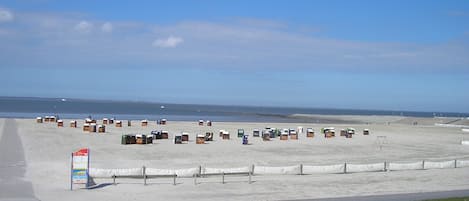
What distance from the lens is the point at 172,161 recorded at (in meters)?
28.6

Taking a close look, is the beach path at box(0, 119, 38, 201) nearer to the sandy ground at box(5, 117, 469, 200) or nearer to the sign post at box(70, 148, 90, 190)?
the sandy ground at box(5, 117, 469, 200)

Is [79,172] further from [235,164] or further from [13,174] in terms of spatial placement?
[235,164]

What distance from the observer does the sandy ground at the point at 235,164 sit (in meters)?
19.0

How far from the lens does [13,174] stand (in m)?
21.5

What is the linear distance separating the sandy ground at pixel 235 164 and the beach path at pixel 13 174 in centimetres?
35

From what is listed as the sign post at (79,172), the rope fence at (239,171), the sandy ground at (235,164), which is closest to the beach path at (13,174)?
the sandy ground at (235,164)

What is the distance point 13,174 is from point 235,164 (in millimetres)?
10302

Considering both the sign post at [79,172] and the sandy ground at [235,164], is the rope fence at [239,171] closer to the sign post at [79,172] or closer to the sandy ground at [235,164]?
the sandy ground at [235,164]

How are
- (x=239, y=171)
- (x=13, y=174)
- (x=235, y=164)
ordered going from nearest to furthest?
(x=13, y=174) → (x=239, y=171) → (x=235, y=164)

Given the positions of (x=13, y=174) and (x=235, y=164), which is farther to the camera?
(x=235, y=164)

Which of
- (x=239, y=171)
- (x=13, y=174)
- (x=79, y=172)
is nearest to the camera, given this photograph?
(x=79, y=172)

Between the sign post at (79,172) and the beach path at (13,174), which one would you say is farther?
the sign post at (79,172)

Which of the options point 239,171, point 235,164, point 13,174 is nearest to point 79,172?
point 13,174

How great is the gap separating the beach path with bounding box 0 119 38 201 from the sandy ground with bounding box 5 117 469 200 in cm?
35
